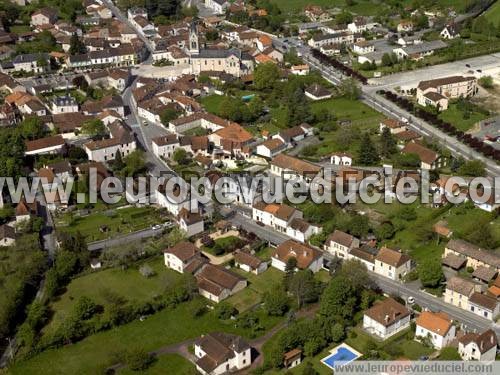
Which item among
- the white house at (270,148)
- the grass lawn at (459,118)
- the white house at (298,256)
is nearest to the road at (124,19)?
the white house at (270,148)

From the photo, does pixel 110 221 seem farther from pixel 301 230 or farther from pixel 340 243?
pixel 340 243

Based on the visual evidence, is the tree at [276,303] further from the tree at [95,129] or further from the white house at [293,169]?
the tree at [95,129]

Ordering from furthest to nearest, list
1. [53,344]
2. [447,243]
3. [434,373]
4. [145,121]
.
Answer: [145,121] < [447,243] < [53,344] < [434,373]

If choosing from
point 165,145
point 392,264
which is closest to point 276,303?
point 392,264

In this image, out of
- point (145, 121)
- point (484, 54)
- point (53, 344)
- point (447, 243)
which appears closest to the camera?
point (53, 344)

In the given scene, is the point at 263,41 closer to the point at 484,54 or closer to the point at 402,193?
the point at 484,54

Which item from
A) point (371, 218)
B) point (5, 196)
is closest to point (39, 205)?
point (5, 196)

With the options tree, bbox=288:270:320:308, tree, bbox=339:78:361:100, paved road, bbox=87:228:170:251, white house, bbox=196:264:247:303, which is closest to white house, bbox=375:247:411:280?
tree, bbox=288:270:320:308

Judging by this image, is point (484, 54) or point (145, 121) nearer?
point (145, 121)
